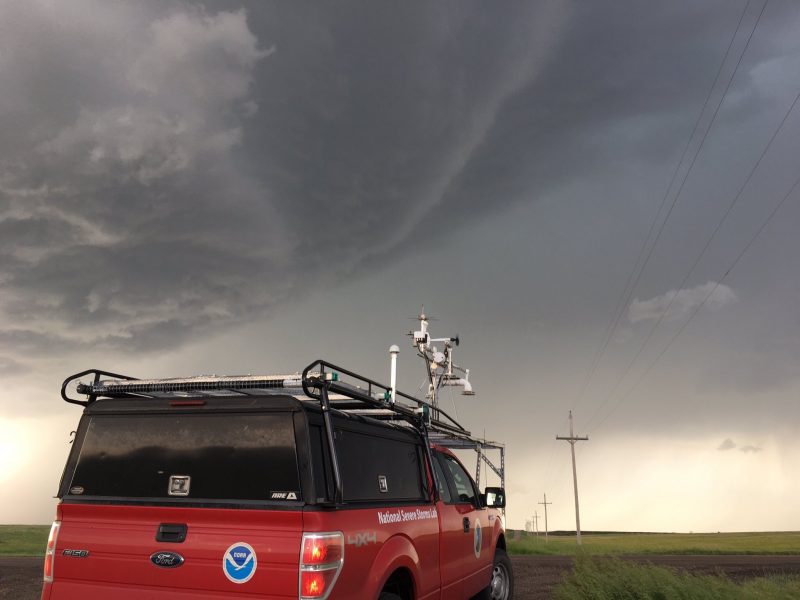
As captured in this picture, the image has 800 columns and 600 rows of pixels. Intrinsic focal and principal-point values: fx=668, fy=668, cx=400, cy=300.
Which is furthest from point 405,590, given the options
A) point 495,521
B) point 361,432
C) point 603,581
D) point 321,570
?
point 603,581

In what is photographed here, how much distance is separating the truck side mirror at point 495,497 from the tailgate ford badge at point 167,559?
4636 mm

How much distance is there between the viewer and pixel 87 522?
4668mm

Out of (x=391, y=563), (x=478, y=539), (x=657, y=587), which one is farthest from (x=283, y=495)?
(x=657, y=587)

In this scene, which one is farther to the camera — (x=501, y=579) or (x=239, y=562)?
(x=501, y=579)

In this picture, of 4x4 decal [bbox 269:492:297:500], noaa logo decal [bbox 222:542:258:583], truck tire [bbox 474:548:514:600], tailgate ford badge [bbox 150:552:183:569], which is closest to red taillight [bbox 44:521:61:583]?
tailgate ford badge [bbox 150:552:183:569]

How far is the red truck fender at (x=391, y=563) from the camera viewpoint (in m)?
4.72

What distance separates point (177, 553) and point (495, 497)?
4.73 meters

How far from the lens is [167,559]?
4.31 meters

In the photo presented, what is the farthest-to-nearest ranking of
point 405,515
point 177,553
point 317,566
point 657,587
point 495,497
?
1. point 657,587
2. point 495,497
3. point 405,515
4. point 177,553
5. point 317,566

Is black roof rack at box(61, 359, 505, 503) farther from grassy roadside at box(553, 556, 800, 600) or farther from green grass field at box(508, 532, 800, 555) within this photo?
green grass field at box(508, 532, 800, 555)

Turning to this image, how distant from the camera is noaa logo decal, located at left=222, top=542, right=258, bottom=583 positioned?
4.11 meters

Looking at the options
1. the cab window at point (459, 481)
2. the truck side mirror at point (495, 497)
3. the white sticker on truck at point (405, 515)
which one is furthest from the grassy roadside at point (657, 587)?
the white sticker on truck at point (405, 515)

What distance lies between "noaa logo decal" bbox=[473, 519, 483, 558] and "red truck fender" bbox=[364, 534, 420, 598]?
2227mm

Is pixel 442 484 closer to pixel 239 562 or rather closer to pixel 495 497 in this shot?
pixel 495 497
